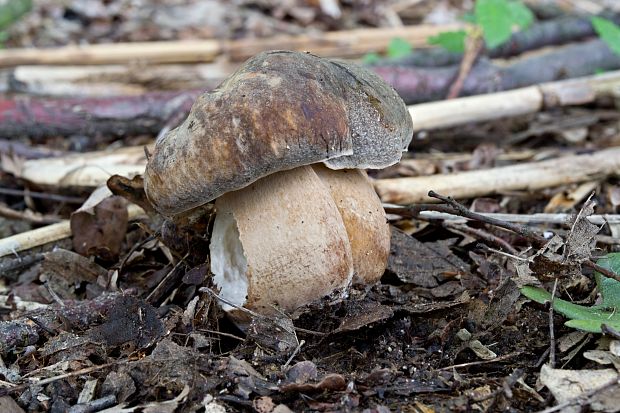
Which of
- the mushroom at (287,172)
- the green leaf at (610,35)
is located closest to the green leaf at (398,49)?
the green leaf at (610,35)

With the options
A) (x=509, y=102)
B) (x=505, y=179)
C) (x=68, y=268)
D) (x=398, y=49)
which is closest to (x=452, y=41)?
(x=398, y=49)

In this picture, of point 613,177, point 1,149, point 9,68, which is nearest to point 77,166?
point 1,149

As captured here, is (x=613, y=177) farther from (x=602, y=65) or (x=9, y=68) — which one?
(x=9, y=68)

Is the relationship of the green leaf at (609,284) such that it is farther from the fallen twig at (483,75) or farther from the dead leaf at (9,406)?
the fallen twig at (483,75)

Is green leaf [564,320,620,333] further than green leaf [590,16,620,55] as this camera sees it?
No

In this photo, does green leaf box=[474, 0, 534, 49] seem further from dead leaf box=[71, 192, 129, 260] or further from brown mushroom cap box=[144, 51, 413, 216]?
dead leaf box=[71, 192, 129, 260]

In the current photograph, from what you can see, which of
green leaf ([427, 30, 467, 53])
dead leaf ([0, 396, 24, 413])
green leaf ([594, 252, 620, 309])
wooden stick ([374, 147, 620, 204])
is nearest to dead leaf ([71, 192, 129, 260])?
dead leaf ([0, 396, 24, 413])

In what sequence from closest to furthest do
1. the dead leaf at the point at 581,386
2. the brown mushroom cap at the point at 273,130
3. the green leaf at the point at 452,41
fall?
1. the dead leaf at the point at 581,386
2. the brown mushroom cap at the point at 273,130
3. the green leaf at the point at 452,41
